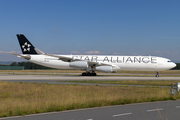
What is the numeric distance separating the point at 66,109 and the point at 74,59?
29.9m

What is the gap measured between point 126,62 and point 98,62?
18.4ft

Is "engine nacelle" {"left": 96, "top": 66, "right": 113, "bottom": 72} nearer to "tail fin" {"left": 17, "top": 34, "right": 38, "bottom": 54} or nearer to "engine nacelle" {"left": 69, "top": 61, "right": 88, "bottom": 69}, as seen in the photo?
"engine nacelle" {"left": 69, "top": 61, "right": 88, "bottom": 69}

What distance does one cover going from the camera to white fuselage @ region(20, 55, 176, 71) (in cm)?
4150

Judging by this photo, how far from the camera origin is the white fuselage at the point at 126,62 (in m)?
41.5

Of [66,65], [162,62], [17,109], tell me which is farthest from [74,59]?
[17,109]

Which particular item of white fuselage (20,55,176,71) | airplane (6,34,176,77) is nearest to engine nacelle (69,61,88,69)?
airplane (6,34,176,77)

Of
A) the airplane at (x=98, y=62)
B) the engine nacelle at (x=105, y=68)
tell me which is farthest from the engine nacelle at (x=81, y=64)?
the engine nacelle at (x=105, y=68)

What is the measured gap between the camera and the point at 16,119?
8.52 m

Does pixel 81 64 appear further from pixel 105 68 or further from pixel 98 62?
pixel 105 68

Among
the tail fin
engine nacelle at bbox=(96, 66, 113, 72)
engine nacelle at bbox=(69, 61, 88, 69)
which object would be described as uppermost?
the tail fin

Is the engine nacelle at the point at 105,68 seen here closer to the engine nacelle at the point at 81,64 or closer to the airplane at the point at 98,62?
the airplane at the point at 98,62

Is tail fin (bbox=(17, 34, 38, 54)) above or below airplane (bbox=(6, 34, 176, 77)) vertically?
above

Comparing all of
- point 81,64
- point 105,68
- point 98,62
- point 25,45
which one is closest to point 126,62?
point 105,68

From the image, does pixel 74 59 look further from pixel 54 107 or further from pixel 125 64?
pixel 54 107
